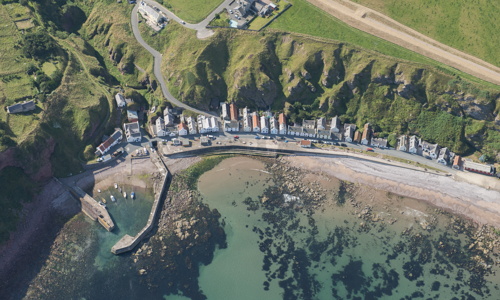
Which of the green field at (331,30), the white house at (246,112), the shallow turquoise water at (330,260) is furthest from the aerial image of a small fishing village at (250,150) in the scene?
the green field at (331,30)

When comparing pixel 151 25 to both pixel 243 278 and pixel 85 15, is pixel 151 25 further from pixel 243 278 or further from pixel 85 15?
pixel 243 278

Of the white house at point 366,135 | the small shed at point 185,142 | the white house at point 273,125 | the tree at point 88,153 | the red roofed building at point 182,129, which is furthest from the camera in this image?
the white house at point 273,125

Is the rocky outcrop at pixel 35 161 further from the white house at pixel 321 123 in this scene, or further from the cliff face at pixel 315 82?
the white house at pixel 321 123

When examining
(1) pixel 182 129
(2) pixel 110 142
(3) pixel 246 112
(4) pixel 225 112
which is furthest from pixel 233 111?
(2) pixel 110 142

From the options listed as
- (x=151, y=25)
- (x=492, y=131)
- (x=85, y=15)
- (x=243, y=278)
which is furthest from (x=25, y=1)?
(x=492, y=131)

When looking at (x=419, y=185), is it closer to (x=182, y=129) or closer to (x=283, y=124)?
(x=283, y=124)

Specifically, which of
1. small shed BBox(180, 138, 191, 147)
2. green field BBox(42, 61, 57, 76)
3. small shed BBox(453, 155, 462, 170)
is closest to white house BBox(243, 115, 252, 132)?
small shed BBox(180, 138, 191, 147)
